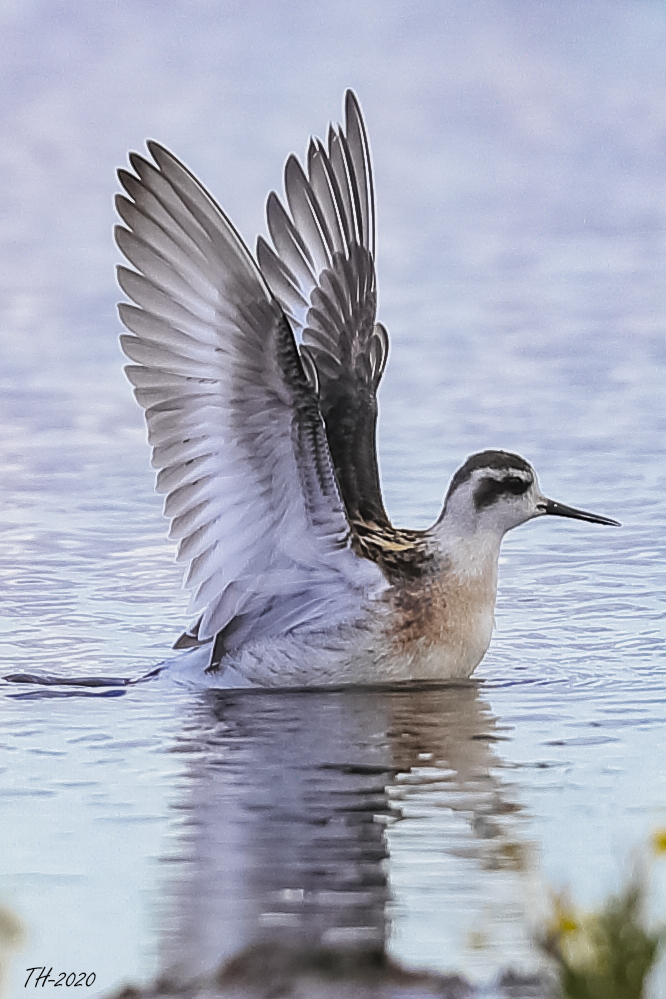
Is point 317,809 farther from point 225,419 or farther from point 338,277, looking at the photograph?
point 338,277

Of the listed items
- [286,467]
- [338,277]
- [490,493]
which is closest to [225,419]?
[286,467]

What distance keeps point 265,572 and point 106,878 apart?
3.55 feet

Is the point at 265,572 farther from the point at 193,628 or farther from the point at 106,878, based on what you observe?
the point at 106,878

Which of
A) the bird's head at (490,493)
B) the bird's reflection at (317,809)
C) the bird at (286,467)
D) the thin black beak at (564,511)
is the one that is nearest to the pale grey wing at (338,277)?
the bird at (286,467)

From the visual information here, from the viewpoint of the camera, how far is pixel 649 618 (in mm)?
3760

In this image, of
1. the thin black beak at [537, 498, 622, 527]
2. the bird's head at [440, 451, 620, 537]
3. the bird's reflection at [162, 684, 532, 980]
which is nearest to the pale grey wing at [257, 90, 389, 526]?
the bird's head at [440, 451, 620, 537]

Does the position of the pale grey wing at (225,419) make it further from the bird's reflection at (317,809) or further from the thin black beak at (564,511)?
the thin black beak at (564,511)

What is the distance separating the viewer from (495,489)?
136 inches

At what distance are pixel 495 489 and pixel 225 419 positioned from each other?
2.31 feet

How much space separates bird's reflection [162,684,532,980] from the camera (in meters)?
2.01

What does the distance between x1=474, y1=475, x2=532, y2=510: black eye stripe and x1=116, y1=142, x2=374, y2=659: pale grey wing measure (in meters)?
0.35

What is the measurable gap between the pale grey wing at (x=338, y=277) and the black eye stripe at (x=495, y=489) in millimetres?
243

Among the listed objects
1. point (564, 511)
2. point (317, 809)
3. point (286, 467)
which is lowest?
point (317, 809)

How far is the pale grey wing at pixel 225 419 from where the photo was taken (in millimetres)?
2975
